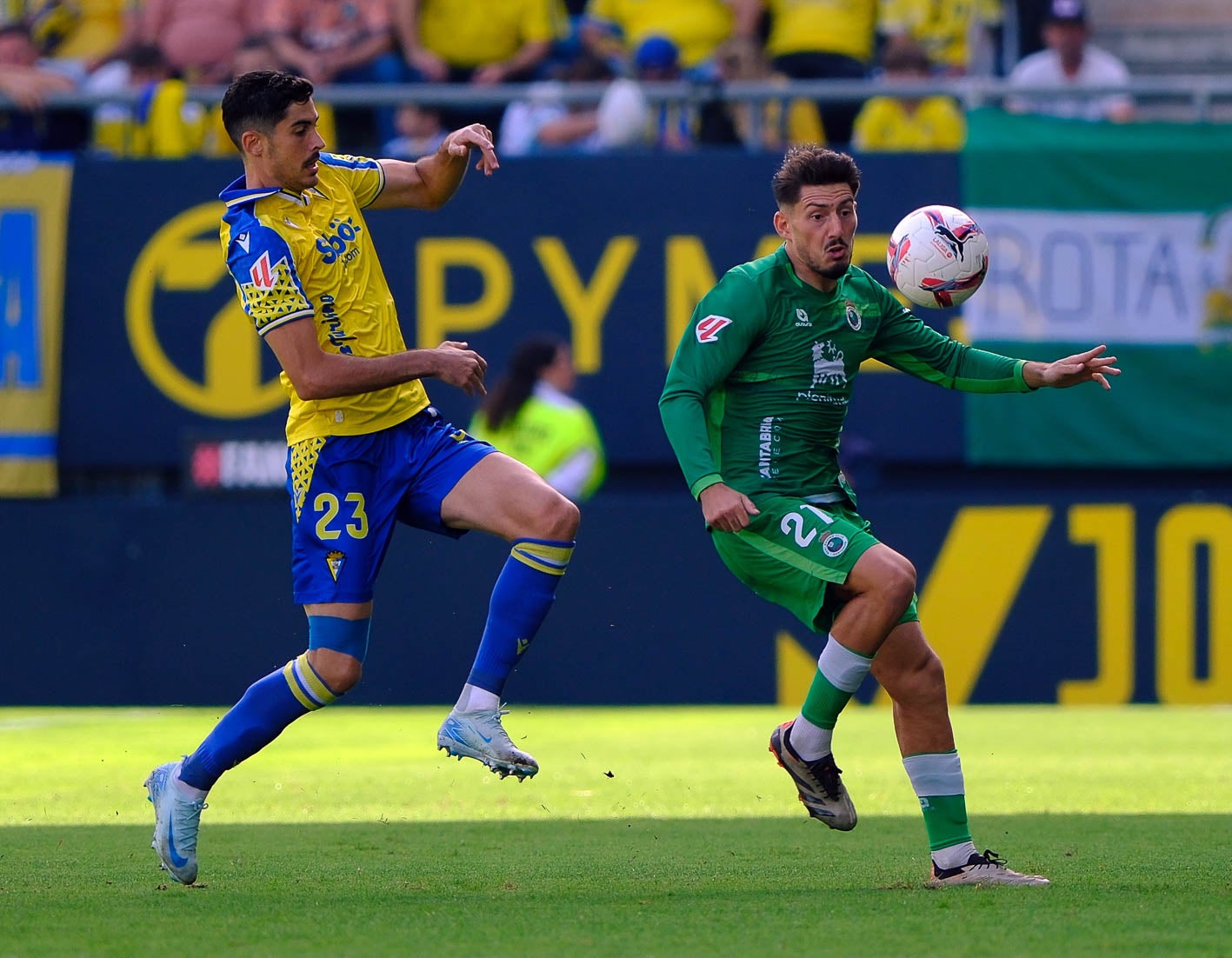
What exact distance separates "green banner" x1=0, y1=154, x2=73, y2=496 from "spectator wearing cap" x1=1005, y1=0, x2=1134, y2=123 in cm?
669

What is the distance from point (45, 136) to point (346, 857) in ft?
28.5

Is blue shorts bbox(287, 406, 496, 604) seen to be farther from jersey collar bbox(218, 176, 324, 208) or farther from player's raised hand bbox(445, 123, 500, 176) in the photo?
player's raised hand bbox(445, 123, 500, 176)

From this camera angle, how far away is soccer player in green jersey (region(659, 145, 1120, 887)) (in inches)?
223

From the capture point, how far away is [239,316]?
13094mm

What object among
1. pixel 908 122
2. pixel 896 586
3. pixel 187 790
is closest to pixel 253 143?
pixel 187 790

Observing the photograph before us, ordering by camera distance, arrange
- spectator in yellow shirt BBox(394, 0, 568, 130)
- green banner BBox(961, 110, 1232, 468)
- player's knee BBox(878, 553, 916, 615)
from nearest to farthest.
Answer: player's knee BBox(878, 553, 916, 615) → green banner BBox(961, 110, 1232, 468) → spectator in yellow shirt BBox(394, 0, 568, 130)

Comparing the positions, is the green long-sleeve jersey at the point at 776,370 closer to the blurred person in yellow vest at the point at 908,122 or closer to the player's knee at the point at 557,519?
the player's knee at the point at 557,519

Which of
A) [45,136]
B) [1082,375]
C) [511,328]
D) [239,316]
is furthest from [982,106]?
[1082,375]

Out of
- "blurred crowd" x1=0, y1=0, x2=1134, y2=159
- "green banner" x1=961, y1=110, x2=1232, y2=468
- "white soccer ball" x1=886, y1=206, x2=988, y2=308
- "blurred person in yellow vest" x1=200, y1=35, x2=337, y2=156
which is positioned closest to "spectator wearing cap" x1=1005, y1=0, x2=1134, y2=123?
"blurred crowd" x1=0, y1=0, x2=1134, y2=159

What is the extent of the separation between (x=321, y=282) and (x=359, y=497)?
67cm

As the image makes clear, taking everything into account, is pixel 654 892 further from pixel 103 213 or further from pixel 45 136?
pixel 45 136

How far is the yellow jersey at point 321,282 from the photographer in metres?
5.69

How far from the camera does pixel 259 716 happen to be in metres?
5.77

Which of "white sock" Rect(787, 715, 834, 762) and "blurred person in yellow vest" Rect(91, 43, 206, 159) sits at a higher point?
"blurred person in yellow vest" Rect(91, 43, 206, 159)
